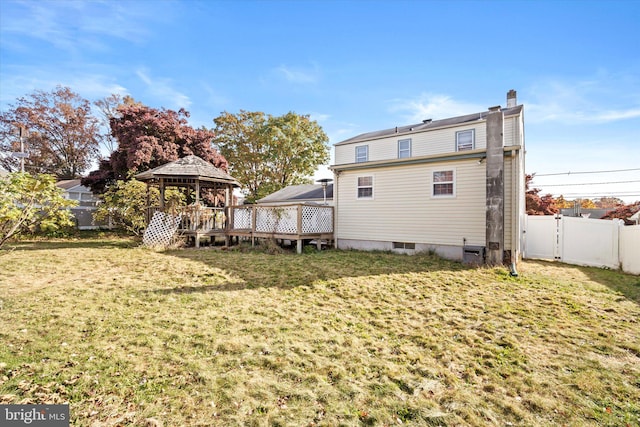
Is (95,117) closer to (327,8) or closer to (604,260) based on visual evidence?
(327,8)

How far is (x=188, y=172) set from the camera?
40.2 feet

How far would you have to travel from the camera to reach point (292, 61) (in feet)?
39.7

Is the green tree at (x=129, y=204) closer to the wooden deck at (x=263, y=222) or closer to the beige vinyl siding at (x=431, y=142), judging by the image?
the wooden deck at (x=263, y=222)

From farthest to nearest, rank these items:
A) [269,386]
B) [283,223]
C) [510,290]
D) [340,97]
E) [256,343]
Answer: [340,97] → [283,223] → [510,290] → [256,343] → [269,386]

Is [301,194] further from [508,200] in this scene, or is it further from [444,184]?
[508,200]

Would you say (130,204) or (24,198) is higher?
(130,204)

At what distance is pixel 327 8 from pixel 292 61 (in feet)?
10.4

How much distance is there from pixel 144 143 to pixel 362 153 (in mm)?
12832

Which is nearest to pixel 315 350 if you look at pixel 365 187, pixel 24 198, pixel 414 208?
pixel 24 198

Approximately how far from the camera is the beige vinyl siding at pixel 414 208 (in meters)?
9.56

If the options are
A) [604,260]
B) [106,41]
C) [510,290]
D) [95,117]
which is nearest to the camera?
[510,290]

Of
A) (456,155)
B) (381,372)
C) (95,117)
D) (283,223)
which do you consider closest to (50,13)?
(283,223)

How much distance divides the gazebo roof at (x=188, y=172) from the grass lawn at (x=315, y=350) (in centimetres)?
573

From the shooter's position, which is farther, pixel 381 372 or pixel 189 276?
pixel 189 276
